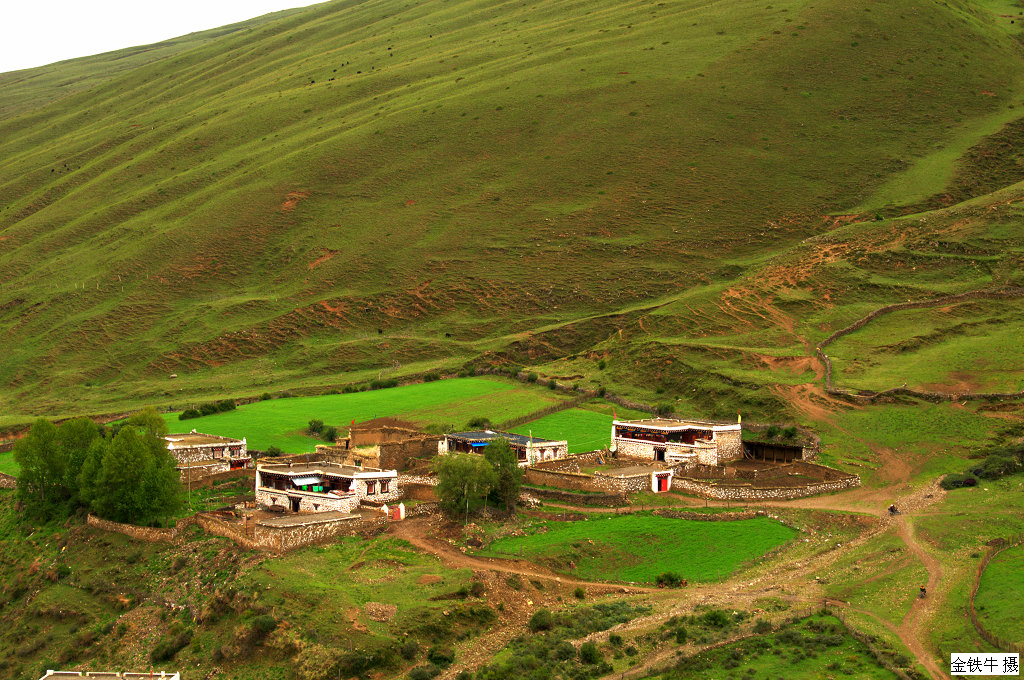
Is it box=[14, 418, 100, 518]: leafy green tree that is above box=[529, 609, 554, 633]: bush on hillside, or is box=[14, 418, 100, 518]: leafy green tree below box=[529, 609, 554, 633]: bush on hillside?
above

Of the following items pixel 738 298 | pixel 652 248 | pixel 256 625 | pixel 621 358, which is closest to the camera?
pixel 256 625

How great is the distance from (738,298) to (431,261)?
34.9 m

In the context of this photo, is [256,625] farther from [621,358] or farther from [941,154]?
[941,154]

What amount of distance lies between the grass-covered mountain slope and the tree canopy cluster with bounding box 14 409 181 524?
32.5m

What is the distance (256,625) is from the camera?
114 feet

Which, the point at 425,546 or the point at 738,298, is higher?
the point at 738,298

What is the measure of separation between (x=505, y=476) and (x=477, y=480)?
1.63 meters

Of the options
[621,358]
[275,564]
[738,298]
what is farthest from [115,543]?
[738,298]

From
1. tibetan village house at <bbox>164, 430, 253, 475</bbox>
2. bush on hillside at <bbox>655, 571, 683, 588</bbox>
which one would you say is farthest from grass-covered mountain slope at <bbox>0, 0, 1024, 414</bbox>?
tibetan village house at <bbox>164, 430, 253, 475</bbox>

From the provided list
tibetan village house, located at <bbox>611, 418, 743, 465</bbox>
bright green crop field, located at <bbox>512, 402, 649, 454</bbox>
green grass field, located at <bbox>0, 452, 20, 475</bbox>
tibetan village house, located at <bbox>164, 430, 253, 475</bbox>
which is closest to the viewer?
tibetan village house, located at <bbox>611, 418, 743, 465</bbox>

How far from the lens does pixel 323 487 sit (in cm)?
4738

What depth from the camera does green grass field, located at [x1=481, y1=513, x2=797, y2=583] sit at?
40531 millimetres

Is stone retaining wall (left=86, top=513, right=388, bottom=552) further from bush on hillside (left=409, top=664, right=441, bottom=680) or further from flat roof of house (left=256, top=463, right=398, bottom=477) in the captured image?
bush on hillside (left=409, top=664, right=441, bottom=680)

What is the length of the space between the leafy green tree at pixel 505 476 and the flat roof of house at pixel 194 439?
18675mm
